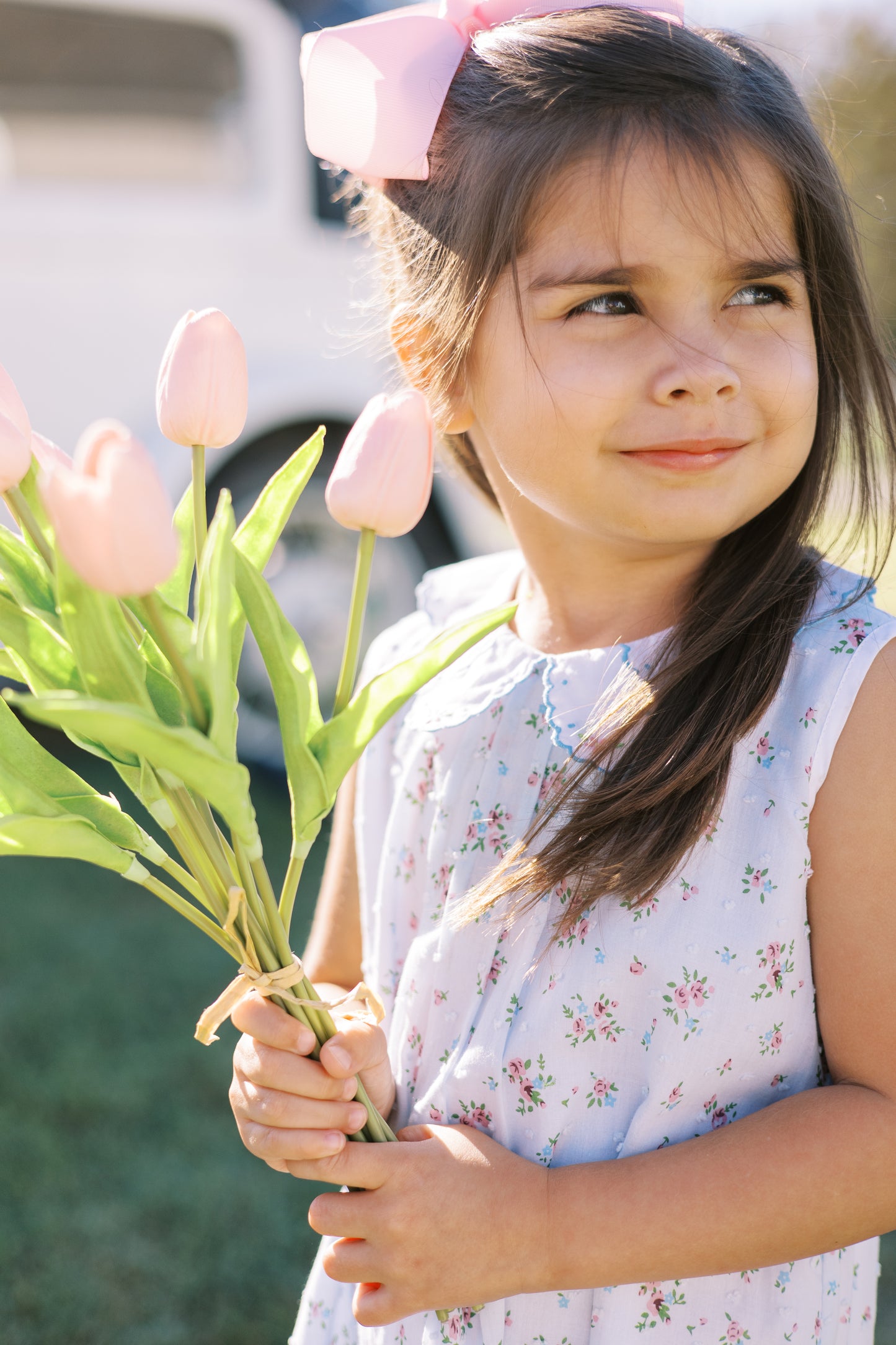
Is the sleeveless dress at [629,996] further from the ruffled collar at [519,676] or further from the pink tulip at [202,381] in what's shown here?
the pink tulip at [202,381]

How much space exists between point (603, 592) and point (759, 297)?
299 mm

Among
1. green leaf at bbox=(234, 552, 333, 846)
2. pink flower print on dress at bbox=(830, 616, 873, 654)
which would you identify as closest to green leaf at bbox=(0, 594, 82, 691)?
green leaf at bbox=(234, 552, 333, 846)

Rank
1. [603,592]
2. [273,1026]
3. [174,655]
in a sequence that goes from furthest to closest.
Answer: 1. [603,592]
2. [273,1026]
3. [174,655]

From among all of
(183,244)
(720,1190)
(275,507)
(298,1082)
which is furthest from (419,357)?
(183,244)

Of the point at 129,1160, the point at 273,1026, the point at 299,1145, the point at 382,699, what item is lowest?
the point at 129,1160

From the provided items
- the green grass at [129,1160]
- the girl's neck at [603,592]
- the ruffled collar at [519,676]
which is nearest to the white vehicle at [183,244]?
the green grass at [129,1160]

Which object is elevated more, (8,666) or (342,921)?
(8,666)

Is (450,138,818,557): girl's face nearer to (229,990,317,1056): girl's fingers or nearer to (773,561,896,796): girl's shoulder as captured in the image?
(773,561,896,796): girl's shoulder

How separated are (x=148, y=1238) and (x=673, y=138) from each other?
6.03 feet

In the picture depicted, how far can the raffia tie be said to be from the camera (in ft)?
2.49

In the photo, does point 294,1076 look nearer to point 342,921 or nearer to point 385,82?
point 342,921

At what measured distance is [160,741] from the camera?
0.61 m

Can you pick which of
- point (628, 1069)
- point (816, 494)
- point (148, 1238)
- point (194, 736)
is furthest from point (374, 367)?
point (194, 736)

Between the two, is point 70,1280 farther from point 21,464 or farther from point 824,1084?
point 21,464
